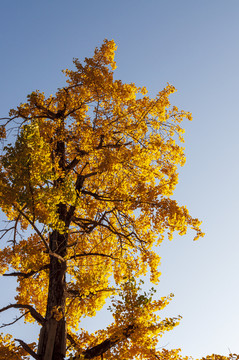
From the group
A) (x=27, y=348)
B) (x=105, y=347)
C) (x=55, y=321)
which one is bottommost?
(x=27, y=348)

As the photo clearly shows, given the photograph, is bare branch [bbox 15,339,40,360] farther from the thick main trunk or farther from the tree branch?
the tree branch

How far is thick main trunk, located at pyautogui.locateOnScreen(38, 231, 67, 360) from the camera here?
268 inches

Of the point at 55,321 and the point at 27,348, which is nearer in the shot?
the point at 27,348

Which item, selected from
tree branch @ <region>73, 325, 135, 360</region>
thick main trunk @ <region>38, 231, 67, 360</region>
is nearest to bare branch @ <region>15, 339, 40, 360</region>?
thick main trunk @ <region>38, 231, 67, 360</region>

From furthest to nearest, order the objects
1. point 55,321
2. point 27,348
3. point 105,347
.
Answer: point 55,321
point 105,347
point 27,348

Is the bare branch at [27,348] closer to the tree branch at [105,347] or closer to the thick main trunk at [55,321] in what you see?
the thick main trunk at [55,321]

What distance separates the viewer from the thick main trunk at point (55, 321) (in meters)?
6.81

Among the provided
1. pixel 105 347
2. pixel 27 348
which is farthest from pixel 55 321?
pixel 105 347

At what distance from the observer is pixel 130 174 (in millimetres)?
10141

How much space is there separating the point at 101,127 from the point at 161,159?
7.82 ft

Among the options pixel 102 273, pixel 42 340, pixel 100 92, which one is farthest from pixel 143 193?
pixel 42 340

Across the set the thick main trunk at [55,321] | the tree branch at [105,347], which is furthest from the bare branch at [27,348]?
the tree branch at [105,347]

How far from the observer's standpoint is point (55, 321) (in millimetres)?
7109

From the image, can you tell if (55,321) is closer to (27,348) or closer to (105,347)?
(27,348)
